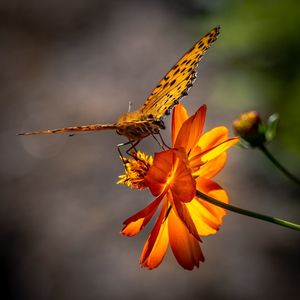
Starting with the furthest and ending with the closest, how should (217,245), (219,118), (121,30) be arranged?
1. (121,30)
2. (219,118)
3. (217,245)

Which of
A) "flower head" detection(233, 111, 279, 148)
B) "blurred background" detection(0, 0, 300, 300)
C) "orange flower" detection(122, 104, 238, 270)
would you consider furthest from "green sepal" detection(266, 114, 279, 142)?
"blurred background" detection(0, 0, 300, 300)

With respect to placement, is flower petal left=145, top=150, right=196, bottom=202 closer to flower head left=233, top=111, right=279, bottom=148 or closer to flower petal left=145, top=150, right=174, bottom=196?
flower petal left=145, top=150, right=174, bottom=196

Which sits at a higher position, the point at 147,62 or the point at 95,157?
the point at 147,62

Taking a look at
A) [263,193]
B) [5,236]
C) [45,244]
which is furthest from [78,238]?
[263,193]

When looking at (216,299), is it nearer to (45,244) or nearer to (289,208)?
(289,208)

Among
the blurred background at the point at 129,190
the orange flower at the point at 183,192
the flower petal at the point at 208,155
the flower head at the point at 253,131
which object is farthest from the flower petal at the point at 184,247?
the blurred background at the point at 129,190

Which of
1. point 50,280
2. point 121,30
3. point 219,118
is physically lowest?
point 50,280

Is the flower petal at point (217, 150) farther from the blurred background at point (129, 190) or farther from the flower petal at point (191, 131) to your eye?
the blurred background at point (129, 190)
